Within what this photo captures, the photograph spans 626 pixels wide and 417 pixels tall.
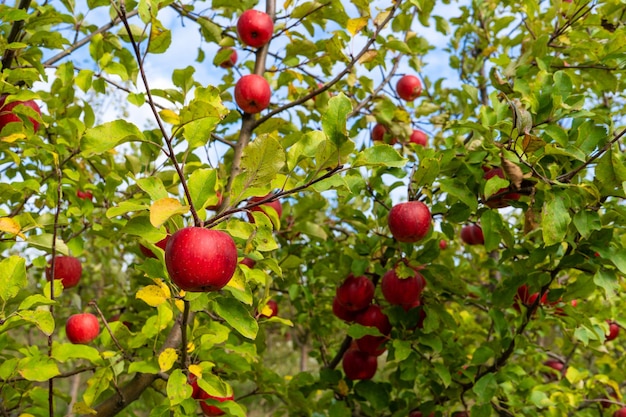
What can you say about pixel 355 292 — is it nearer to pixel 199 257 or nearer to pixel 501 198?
pixel 501 198

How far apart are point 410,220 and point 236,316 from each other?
89 centimetres

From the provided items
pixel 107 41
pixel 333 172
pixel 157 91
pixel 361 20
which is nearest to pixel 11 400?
pixel 157 91

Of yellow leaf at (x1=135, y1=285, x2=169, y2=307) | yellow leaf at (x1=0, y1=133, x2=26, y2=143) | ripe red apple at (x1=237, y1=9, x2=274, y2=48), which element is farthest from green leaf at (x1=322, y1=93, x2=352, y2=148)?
ripe red apple at (x1=237, y1=9, x2=274, y2=48)

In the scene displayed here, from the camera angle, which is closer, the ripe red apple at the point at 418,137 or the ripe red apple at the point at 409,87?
the ripe red apple at the point at 418,137

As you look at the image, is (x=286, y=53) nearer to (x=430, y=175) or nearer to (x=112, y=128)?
(x=430, y=175)

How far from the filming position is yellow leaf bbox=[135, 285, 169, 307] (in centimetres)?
159

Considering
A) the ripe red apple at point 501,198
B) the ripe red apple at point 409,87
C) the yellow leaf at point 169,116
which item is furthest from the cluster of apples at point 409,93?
the yellow leaf at point 169,116

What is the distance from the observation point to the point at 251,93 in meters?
2.54

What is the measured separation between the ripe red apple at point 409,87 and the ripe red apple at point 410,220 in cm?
176

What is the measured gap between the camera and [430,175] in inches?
80.5

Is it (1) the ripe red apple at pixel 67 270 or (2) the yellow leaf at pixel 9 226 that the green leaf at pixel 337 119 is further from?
(1) the ripe red apple at pixel 67 270

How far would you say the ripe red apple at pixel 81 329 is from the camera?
8.40 ft

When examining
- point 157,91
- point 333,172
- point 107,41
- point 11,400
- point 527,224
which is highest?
point 107,41

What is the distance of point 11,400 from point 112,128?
1818mm
